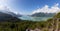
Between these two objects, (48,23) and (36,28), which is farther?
(36,28)

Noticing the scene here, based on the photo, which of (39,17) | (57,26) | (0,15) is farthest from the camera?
(39,17)

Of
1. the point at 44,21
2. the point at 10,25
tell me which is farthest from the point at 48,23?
the point at 10,25

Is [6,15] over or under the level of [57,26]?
over

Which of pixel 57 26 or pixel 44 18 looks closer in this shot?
pixel 57 26

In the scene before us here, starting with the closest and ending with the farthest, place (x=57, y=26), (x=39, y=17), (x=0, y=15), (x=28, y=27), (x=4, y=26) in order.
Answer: (x=0, y=15) < (x=57, y=26) < (x=39, y=17) < (x=4, y=26) < (x=28, y=27)

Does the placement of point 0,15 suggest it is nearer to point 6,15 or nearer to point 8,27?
point 6,15

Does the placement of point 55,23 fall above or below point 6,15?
below

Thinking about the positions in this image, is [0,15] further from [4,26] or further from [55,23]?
[55,23]

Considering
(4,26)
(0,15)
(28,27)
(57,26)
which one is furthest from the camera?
(28,27)

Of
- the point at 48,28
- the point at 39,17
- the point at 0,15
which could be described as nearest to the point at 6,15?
the point at 0,15
